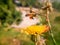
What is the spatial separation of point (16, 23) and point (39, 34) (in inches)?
304

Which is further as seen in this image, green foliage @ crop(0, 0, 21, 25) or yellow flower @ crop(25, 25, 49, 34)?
green foliage @ crop(0, 0, 21, 25)

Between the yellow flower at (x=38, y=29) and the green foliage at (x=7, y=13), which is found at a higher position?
the yellow flower at (x=38, y=29)

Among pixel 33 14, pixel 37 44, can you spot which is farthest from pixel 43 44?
pixel 33 14

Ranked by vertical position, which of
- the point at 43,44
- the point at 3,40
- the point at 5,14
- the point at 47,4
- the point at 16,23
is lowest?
the point at 16,23

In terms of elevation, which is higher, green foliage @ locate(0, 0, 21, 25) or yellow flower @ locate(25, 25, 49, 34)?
yellow flower @ locate(25, 25, 49, 34)

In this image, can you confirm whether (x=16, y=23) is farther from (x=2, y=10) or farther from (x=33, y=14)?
(x=33, y=14)

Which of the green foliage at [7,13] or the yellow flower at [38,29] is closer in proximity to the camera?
the yellow flower at [38,29]

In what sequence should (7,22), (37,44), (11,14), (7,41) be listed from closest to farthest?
(37,44) < (7,41) < (7,22) < (11,14)

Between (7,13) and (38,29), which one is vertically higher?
(38,29)

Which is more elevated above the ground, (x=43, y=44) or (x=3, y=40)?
(x=43, y=44)

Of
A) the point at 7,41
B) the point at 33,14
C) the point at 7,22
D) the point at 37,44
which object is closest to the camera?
the point at 37,44

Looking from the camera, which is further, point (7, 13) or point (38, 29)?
point (7, 13)

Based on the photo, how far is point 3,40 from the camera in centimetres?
461

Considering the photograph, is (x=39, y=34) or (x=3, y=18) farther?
(x=3, y=18)
